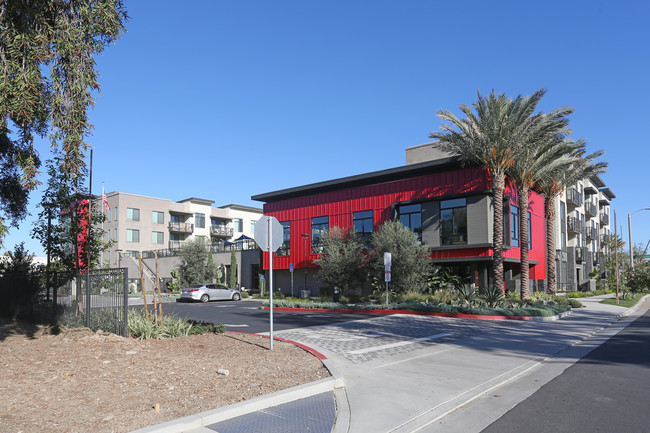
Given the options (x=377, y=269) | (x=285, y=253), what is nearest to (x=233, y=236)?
(x=285, y=253)

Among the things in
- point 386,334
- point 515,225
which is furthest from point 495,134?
point 386,334

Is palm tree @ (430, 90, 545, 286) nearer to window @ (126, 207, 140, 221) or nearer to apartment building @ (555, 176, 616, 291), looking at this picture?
apartment building @ (555, 176, 616, 291)

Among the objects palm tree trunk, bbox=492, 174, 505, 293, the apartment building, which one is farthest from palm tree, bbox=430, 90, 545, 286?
the apartment building

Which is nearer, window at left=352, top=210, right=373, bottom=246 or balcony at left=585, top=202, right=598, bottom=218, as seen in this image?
window at left=352, top=210, right=373, bottom=246

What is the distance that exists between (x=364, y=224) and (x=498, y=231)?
36.3 ft

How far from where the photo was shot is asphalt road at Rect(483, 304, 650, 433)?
581 cm

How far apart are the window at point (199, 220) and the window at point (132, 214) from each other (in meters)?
8.06

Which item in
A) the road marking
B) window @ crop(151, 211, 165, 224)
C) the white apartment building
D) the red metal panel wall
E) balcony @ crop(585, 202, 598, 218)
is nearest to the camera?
the road marking

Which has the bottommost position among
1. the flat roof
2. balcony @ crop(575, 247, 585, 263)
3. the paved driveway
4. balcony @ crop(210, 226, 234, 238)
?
the paved driveway

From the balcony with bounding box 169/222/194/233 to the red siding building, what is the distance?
26.4 m

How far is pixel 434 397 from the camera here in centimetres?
712

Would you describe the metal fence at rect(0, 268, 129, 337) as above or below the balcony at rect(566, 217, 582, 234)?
below

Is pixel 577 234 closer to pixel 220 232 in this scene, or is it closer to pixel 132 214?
pixel 220 232

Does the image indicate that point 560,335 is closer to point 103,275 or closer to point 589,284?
point 103,275
